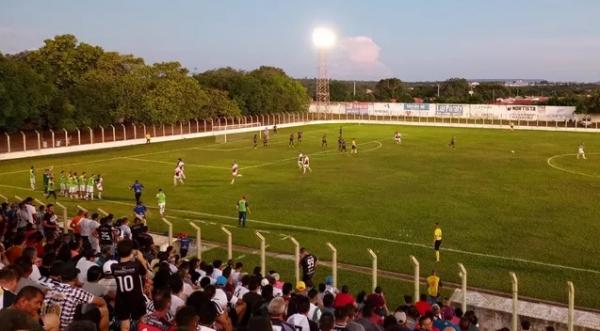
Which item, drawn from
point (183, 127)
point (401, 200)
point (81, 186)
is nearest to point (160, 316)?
point (401, 200)

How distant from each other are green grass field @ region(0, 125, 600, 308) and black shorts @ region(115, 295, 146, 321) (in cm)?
1046

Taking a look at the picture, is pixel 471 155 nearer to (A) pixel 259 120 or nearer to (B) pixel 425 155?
(B) pixel 425 155

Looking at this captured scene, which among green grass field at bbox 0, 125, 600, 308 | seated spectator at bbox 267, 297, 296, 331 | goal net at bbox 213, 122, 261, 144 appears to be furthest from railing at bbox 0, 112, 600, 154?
seated spectator at bbox 267, 297, 296, 331

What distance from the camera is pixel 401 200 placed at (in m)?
32.4

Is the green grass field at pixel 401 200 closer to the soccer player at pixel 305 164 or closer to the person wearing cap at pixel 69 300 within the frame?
the soccer player at pixel 305 164

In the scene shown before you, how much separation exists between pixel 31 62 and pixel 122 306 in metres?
74.3

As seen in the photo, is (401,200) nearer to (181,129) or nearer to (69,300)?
(69,300)

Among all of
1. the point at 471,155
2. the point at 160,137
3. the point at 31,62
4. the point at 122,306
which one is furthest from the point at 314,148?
the point at 122,306

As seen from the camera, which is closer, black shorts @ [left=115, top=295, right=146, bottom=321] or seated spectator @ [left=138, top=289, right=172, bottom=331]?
seated spectator @ [left=138, top=289, right=172, bottom=331]

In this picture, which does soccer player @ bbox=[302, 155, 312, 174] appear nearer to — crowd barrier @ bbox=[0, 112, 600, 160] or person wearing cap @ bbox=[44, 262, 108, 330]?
crowd barrier @ bbox=[0, 112, 600, 160]

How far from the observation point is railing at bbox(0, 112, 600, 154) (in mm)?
54625

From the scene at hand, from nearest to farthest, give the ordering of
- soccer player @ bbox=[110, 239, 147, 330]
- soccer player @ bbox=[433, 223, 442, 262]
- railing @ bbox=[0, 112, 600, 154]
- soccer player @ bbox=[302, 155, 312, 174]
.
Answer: soccer player @ bbox=[110, 239, 147, 330]
soccer player @ bbox=[433, 223, 442, 262]
soccer player @ bbox=[302, 155, 312, 174]
railing @ bbox=[0, 112, 600, 154]

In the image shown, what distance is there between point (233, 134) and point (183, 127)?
713 centimetres

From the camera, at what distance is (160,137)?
68312 millimetres
